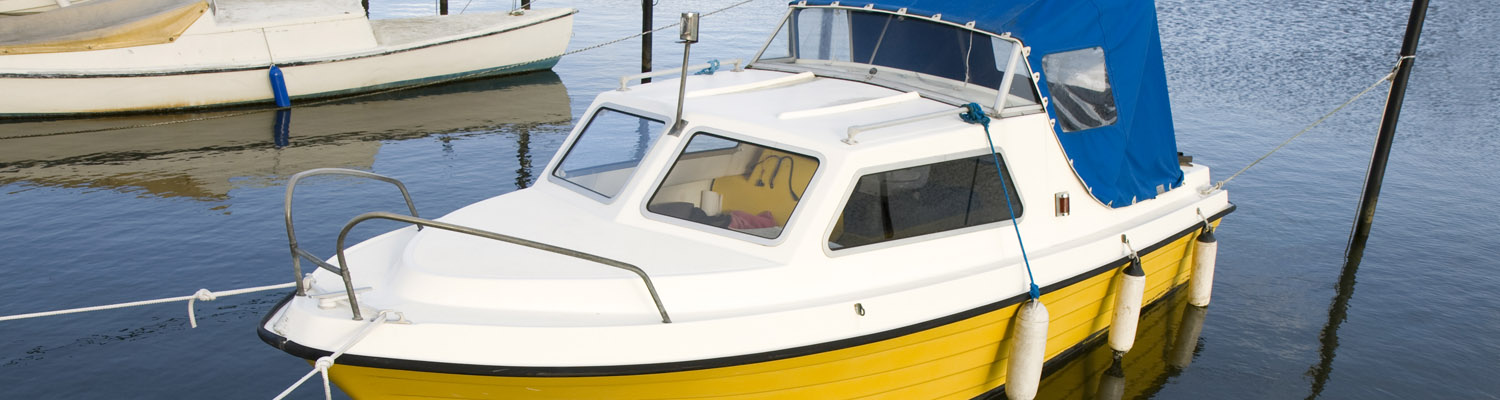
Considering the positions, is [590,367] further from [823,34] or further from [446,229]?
[823,34]

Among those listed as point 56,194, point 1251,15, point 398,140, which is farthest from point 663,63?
point 1251,15

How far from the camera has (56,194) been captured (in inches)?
462

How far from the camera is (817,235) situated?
5742 mm

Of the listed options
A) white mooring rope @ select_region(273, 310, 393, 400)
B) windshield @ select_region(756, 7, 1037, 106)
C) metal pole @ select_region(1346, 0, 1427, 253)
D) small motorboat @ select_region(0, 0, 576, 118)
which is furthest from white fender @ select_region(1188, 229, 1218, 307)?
small motorboat @ select_region(0, 0, 576, 118)

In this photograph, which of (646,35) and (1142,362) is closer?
(1142,362)

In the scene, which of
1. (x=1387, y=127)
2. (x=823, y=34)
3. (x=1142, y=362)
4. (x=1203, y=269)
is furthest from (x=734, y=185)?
(x=1387, y=127)

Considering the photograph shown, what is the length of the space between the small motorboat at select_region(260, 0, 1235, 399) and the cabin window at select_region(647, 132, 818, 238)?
14 millimetres

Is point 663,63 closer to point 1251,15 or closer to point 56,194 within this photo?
point 56,194

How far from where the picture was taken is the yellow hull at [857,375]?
17.0ft

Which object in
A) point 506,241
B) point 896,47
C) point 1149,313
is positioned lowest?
point 1149,313

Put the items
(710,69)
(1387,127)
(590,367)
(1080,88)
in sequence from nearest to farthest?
(590,367) < (1080,88) < (710,69) < (1387,127)

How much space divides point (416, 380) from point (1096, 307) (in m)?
4.50

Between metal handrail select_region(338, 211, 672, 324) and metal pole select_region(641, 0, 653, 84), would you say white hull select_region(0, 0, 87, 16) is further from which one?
metal handrail select_region(338, 211, 672, 324)

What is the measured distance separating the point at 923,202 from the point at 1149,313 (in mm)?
3670
